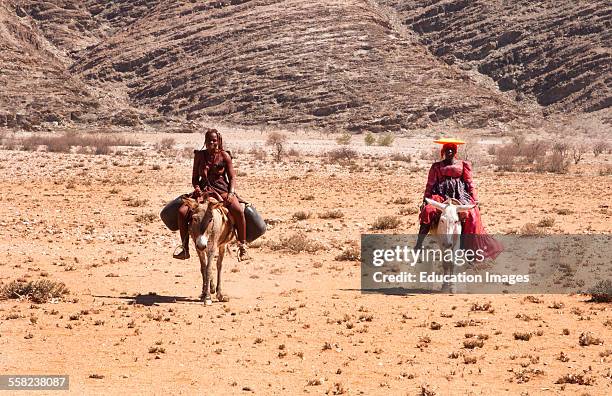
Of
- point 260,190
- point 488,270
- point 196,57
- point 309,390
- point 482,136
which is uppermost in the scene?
point 196,57

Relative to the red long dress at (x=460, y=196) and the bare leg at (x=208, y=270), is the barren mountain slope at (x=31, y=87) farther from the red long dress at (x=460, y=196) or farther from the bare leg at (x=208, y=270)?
the red long dress at (x=460, y=196)

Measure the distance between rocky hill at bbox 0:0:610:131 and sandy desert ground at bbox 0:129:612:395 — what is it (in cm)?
6142

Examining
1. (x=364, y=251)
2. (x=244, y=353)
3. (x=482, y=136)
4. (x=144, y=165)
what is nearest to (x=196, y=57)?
(x=482, y=136)

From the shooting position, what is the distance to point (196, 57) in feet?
337

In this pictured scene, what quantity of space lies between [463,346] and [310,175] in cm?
2529

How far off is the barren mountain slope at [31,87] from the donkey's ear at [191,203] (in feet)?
217

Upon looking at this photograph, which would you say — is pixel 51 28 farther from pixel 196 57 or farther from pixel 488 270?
pixel 488 270

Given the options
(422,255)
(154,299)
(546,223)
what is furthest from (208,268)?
(546,223)

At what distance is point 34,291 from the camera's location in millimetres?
11977

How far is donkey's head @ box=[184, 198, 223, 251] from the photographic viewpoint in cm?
1159

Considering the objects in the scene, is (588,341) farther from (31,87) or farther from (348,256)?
(31,87)

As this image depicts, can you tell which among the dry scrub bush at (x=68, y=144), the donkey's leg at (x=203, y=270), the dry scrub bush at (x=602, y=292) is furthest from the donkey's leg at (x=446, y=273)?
the dry scrub bush at (x=68, y=144)

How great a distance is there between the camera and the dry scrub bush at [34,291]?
470 inches

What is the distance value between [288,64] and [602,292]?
85813mm
